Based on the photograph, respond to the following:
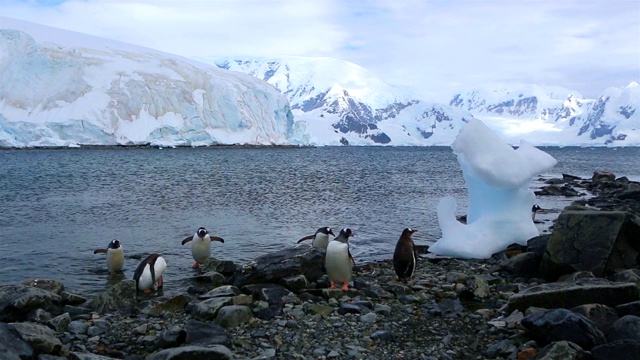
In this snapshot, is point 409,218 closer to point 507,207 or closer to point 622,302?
point 507,207

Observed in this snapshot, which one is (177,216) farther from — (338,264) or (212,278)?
(338,264)

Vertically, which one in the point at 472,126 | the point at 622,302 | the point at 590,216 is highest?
the point at 472,126

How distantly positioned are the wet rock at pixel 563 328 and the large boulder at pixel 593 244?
3.66m

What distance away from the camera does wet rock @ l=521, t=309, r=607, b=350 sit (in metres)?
5.93

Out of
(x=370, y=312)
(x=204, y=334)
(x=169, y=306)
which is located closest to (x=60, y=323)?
(x=169, y=306)

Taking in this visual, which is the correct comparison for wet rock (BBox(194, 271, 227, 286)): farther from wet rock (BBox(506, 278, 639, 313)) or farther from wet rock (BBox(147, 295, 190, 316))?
wet rock (BBox(506, 278, 639, 313))

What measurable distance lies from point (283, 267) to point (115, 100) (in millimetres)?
77015

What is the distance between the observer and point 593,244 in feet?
31.9

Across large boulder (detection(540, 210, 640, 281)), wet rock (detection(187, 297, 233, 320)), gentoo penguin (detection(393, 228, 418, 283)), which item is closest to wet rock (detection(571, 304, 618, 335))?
large boulder (detection(540, 210, 640, 281))

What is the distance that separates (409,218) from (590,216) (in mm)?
11823

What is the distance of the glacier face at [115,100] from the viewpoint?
244 ft

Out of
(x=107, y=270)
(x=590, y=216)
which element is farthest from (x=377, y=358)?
(x=107, y=270)

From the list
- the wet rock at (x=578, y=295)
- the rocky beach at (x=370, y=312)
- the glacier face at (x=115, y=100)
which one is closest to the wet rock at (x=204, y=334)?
the rocky beach at (x=370, y=312)

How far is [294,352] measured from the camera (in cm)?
651
